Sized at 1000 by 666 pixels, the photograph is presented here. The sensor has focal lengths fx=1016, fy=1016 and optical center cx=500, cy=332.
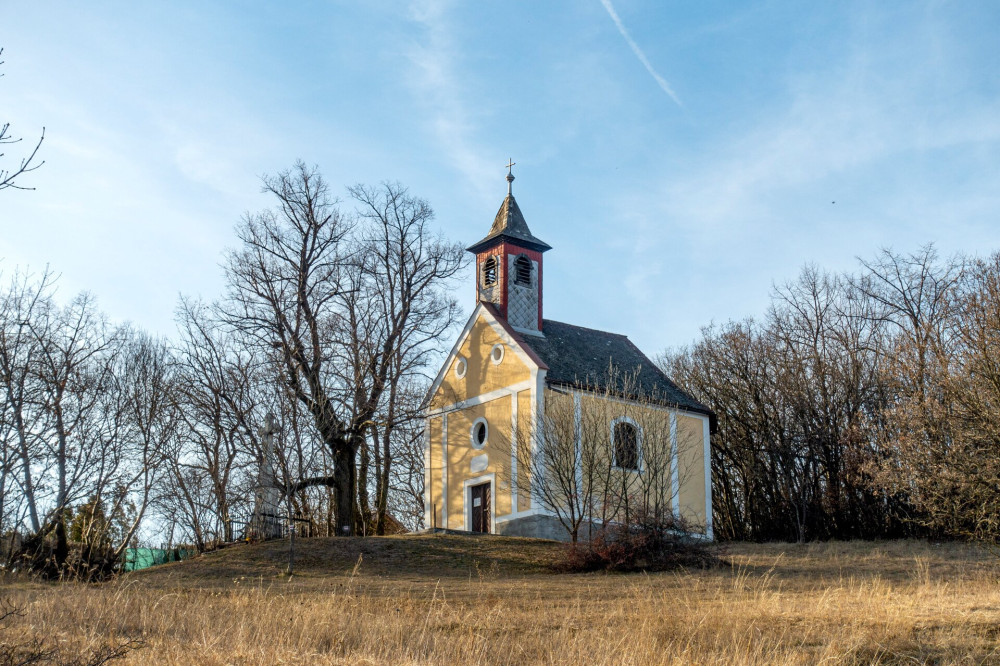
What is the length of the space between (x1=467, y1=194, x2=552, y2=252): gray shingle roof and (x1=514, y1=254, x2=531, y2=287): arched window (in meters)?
0.46

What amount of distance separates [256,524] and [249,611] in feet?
52.2

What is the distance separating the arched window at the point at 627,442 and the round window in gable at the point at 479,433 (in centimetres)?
443

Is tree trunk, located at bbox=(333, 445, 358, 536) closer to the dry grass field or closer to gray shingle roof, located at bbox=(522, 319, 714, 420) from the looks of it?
gray shingle roof, located at bbox=(522, 319, 714, 420)

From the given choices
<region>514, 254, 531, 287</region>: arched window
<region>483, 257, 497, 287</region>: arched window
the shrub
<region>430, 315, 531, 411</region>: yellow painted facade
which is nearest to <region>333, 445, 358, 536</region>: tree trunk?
<region>430, 315, 531, 411</region>: yellow painted facade

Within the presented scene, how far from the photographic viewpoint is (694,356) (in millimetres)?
37031

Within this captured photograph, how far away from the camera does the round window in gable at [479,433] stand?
29.2m

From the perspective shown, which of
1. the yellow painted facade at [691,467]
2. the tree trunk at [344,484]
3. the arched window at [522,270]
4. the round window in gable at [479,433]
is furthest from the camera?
the arched window at [522,270]

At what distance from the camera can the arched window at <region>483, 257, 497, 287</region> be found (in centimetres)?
3081

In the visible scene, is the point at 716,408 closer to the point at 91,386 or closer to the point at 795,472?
the point at 795,472

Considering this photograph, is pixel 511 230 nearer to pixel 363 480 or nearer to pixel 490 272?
pixel 490 272

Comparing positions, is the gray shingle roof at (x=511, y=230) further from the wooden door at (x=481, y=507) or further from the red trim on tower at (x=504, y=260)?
the wooden door at (x=481, y=507)

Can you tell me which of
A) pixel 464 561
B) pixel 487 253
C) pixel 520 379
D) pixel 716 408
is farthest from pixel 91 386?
pixel 716 408

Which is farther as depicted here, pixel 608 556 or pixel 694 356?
pixel 694 356

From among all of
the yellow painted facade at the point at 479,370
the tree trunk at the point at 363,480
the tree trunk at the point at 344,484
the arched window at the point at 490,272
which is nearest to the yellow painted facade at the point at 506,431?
the yellow painted facade at the point at 479,370
